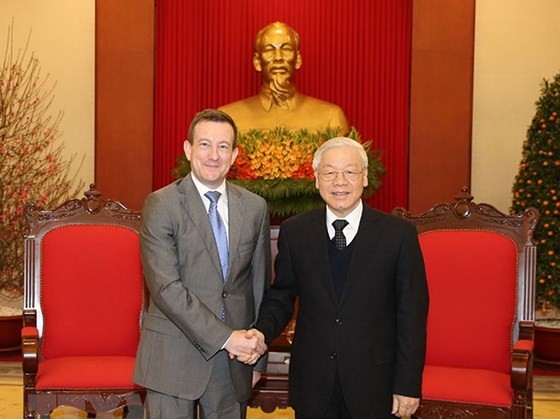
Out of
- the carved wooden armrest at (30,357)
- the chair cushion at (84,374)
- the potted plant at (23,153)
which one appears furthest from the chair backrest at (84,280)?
the potted plant at (23,153)

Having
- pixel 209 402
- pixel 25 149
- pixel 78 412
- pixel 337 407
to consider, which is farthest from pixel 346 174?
pixel 25 149

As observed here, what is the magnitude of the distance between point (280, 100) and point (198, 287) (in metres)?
3.73

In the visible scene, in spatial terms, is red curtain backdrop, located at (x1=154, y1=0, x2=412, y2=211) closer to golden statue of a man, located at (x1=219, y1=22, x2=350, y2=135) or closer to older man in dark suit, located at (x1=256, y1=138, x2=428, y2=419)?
golden statue of a man, located at (x1=219, y1=22, x2=350, y2=135)

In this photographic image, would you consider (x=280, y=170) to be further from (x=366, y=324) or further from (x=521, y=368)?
(x=366, y=324)

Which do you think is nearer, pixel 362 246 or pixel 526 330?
pixel 362 246

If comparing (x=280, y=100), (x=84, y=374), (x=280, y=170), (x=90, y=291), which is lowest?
(x=84, y=374)

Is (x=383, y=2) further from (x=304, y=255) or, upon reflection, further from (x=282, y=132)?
(x=304, y=255)

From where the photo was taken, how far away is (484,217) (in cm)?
374

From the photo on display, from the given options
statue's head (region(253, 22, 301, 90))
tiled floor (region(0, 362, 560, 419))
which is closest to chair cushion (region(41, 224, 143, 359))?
tiled floor (region(0, 362, 560, 419))

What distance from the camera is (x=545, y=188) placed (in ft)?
18.4

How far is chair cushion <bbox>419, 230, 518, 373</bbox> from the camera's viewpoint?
362 centimetres

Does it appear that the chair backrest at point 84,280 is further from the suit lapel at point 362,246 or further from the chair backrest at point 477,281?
the suit lapel at point 362,246

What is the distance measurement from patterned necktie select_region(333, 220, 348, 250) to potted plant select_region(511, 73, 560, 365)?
333 centimetres

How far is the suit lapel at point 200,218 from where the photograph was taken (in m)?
2.51
